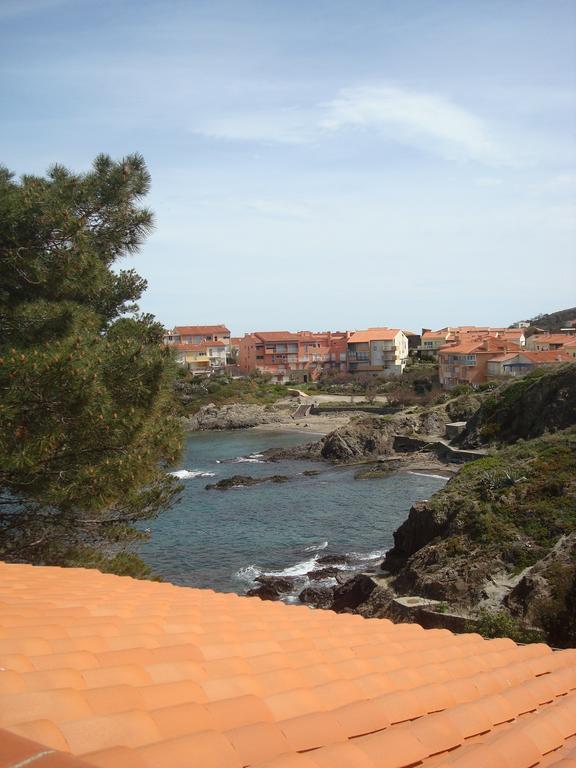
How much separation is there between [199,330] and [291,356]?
1608 cm

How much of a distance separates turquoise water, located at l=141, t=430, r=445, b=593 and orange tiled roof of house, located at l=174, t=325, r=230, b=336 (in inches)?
2381

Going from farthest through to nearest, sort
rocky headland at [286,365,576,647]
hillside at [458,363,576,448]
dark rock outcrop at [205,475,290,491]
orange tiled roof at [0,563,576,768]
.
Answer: dark rock outcrop at [205,475,290,491]
hillside at [458,363,576,448]
rocky headland at [286,365,576,647]
orange tiled roof at [0,563,576,768]

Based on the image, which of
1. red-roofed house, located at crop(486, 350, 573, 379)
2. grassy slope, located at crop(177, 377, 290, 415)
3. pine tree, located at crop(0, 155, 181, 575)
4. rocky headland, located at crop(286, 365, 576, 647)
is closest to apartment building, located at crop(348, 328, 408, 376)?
grassy slope, located at crop(177, 377, 290, 415)

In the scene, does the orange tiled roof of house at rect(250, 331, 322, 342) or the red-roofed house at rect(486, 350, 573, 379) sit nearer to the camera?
the red-roofed house at rect(486, 350, 573, 379)

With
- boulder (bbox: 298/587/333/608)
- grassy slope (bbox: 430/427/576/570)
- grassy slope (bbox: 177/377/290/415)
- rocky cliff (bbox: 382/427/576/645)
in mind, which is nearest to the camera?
rocky cliff (bbox: 382/427/576/645)

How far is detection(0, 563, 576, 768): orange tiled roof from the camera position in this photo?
219 centimetres

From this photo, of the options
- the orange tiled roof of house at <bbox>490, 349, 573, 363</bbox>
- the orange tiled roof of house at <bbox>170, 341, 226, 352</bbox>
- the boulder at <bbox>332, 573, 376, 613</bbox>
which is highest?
the orange tiled roof of house at <bbox>170, 341, 226, 352</bbox>

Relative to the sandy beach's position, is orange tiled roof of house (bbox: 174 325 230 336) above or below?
above

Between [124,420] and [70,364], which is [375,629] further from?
[124,420]

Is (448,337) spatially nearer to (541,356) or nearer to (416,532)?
(541,356)

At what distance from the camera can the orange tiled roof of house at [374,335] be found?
3898 inches

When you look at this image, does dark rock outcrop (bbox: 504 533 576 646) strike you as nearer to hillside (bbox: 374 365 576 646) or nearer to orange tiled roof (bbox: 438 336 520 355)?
hillside (bbox: 374 365 576 646)

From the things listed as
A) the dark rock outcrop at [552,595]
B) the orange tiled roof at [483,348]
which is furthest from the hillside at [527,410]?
the orange tiled roof at [483,348]

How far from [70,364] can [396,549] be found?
16207 mm
